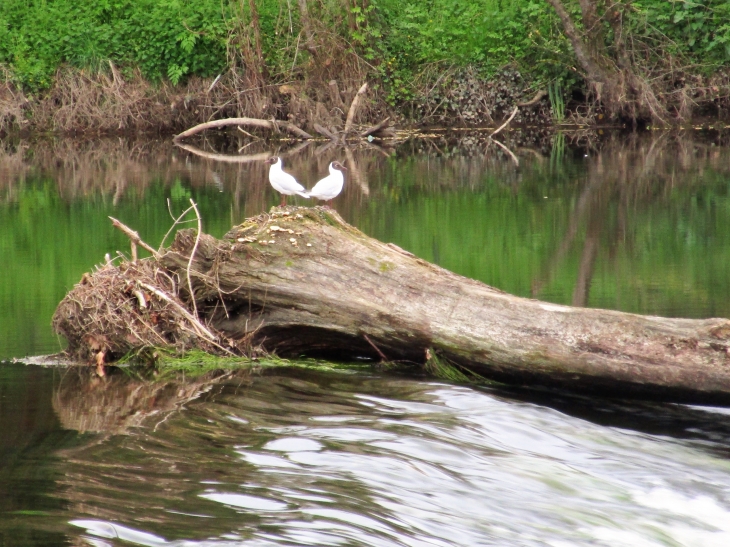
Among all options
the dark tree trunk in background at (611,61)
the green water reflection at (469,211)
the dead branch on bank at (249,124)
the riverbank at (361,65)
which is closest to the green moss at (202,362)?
the green water reflection at (469,211)

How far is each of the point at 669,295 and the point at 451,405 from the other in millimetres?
3618

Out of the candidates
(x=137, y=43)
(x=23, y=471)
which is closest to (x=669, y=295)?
(x=23, y=471)

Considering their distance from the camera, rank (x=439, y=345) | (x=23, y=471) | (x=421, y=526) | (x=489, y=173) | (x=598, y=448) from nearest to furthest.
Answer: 1. (x=421, y=526)
2. (x=23, y=471)
3. (x=598, y=448)
4. (x=439, y=345)
5. (x=489, y=173)

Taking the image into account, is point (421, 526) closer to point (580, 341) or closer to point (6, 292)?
point (580, 341)

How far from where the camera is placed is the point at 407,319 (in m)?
6.06

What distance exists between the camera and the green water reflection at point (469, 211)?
9.02m

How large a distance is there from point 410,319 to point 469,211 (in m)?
8.23

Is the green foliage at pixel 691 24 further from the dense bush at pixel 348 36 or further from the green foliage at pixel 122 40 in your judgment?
the green foliage at pixel 122 40

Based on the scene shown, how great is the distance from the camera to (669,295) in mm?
8555

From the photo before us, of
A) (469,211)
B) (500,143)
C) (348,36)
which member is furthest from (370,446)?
(348,36)

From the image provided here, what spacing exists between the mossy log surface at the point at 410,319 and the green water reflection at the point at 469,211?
5.54ft

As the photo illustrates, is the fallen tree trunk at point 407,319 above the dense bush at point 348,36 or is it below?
below

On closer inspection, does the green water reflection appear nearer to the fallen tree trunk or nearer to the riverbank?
the fallen tree trunk

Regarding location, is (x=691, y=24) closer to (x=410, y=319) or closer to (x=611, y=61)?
(x=611, y=61)
